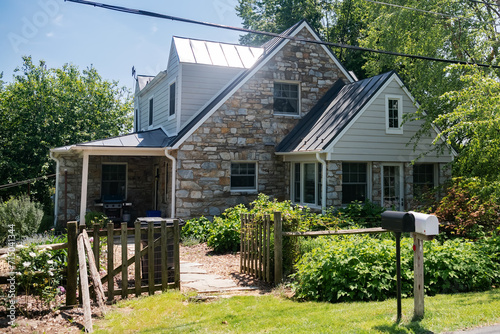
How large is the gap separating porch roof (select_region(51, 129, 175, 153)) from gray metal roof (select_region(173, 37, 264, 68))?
2937 millimetres

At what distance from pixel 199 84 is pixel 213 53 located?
5.21 ft

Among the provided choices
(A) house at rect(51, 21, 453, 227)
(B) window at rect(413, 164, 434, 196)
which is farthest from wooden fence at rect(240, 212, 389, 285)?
(B) window at rect(413, 164, 434, 196)

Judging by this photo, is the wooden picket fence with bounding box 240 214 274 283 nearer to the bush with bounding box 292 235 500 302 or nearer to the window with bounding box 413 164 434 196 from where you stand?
the bush with bounding box 292 235 500 302

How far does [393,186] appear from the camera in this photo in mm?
13844

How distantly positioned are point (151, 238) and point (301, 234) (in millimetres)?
2665

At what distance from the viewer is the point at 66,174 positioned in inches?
613

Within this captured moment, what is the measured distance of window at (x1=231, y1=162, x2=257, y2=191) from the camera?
14375mm

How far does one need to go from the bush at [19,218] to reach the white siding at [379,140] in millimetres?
9721

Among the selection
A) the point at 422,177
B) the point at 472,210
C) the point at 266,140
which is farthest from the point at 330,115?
the point at 472,210

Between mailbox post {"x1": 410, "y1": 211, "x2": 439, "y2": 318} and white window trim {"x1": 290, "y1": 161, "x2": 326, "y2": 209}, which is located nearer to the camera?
mailbox post {"x1": 410, "y1": 211, "x2": 439, "y2": 318}

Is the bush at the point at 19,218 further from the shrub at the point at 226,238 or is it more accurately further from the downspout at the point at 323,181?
the downspout at the point at 323,181

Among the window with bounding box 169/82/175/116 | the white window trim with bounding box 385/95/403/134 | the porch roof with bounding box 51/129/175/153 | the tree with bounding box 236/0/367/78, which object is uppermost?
the tree with bounding box 236/0/367/78

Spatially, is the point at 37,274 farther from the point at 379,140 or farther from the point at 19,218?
the point at 379,140

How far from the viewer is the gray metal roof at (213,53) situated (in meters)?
14.8
